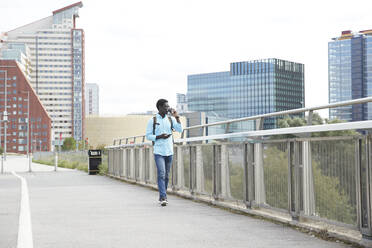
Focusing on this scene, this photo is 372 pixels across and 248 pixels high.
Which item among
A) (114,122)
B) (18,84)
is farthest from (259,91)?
(18,84)

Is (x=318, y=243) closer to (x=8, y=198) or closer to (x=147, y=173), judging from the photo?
(x=8, y=198)

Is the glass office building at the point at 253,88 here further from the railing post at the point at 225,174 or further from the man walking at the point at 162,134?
the railing post at the point at 225,174

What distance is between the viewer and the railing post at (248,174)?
8312 millimetres

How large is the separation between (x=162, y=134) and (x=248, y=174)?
227 cm

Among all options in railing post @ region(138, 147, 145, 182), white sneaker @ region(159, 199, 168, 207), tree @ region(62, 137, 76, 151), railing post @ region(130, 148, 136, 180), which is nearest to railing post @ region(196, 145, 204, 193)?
white sneaker @ region(159, 199, 168, 207)

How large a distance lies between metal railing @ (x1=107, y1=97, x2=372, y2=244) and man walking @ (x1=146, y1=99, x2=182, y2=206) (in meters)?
0.67

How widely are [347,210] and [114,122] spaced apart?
17226 cm

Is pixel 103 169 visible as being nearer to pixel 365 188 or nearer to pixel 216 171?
pixel 216 171

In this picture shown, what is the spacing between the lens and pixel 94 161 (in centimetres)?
2567

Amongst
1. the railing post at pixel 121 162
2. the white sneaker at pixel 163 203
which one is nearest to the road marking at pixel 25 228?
the white sneaker at pixel 163 203

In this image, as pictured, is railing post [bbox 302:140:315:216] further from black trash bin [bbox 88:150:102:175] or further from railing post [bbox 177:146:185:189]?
black trash bin [bbox 88:150:102:175]

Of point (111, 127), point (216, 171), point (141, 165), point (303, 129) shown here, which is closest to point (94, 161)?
point (141, 165)

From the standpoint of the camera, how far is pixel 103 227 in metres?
7.29

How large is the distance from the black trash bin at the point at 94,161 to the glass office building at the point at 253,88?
413 feet
